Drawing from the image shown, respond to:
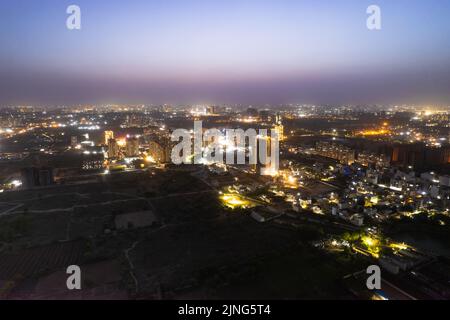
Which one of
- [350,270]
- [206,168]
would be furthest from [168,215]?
[206,168]

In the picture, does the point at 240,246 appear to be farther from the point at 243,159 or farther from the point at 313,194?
the point at 243,159

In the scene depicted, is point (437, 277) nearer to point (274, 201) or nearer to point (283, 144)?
point (274, 201)

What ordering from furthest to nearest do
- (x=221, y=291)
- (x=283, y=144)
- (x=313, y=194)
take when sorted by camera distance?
(x=283, y=144) < (x=313, y=194) < (x=221, y=291)

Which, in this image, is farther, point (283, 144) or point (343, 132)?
point (343, 132)

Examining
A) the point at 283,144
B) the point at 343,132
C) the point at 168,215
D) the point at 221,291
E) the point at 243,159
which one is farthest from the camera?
the point at 343,132

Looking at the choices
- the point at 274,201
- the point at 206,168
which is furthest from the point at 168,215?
the point at 206,168

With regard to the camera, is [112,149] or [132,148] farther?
[132,148]

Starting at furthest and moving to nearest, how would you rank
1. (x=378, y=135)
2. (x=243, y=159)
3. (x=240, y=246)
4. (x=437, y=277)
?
1. (x=378, y=135)
2. (x=243, y=159)
3. (x=240, y=246)
4. (x=437, y=277)

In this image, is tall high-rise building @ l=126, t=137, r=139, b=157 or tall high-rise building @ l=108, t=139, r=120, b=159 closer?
tall high-rise building @ l=108, t=139, r=120, b=159

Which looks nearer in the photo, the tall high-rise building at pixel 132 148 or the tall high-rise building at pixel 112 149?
the tall high-rise building at pixel 112 149
